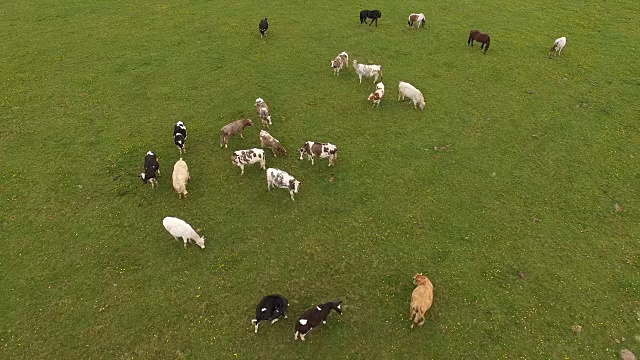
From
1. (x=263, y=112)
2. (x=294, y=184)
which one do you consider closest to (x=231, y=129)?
(x=263, y=112)

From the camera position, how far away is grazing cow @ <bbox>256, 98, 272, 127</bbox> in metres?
17.6

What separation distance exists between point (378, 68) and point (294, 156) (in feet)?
23.8

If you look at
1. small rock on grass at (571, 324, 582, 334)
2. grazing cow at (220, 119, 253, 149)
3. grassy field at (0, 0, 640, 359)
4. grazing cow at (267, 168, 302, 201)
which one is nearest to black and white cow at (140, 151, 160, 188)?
grassy field at (0, 0, 640, 359)

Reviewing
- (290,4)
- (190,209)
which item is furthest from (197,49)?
(190,209)

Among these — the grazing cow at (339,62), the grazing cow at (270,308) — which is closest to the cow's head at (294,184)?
the grazing cow at (270,308)

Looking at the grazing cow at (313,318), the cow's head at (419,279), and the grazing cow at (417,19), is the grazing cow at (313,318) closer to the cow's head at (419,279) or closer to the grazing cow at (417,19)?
the cow's head at (419,279)

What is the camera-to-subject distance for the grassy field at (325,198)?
1136cm

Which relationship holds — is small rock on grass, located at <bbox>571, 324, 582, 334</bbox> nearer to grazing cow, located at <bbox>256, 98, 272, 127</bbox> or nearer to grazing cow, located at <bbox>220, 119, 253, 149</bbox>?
grazing cow, located at <bbox>256, 98, 272, 127</bbox>

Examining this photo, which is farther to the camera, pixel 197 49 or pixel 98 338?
pixel 197 49

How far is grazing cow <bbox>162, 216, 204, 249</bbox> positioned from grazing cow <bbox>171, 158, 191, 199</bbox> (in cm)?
179

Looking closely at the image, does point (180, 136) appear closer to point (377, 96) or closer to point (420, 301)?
point (377, 96)

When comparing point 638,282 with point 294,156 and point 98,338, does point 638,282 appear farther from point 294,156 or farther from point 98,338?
point 98,338

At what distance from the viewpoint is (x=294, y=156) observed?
54.1 ft

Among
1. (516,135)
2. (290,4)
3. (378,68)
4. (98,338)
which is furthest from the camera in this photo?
(290,4)
